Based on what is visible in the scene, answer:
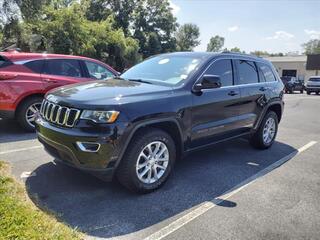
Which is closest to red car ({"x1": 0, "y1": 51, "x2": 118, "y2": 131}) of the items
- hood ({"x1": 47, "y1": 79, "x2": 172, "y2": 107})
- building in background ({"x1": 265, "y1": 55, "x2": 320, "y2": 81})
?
hood ({"x1": 47, "y1": 79, "x2": 172, "y2": 107})

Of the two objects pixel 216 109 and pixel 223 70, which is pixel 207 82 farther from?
pixel 223 70

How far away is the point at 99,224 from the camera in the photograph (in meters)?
3.34

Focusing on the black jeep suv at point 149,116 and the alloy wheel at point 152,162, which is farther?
the alloy wheel at point 152,162

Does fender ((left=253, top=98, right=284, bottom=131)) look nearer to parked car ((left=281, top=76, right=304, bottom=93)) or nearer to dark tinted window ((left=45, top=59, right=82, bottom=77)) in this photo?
dark tinted window ((left=45, top=59, right=82, bottom=77))

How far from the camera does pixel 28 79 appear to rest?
6598 mm

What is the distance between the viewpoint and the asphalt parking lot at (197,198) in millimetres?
3338

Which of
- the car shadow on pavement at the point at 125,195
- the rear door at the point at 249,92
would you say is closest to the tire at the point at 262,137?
the rear door at the point at 249,92

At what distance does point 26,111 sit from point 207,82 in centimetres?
400

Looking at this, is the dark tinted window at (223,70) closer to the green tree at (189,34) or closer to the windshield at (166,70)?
the windshield at (166,70)

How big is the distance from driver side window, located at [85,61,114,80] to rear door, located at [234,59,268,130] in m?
3.31

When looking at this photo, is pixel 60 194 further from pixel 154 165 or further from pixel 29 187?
pixel 154 165

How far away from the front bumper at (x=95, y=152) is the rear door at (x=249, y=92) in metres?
2.61

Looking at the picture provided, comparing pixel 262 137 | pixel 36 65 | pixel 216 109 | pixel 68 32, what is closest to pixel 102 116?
pixel 216 109

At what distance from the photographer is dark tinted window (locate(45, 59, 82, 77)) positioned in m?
7.06
